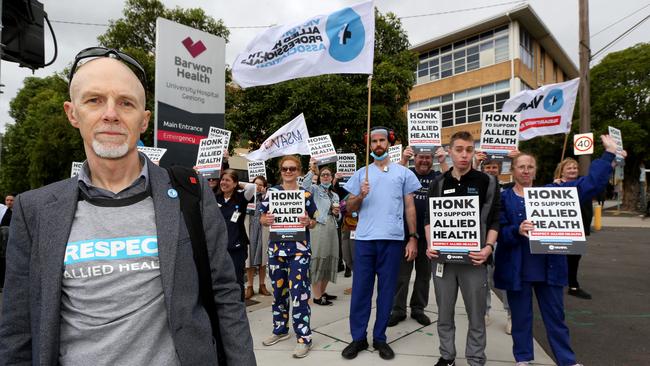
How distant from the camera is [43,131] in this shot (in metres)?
22.8

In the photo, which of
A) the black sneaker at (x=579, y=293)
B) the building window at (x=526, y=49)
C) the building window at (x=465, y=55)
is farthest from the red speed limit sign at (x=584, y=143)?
the building window at (x=526, y=49)

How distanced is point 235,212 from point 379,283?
2.02 metres

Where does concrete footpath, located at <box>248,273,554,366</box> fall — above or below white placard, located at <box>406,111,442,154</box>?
below

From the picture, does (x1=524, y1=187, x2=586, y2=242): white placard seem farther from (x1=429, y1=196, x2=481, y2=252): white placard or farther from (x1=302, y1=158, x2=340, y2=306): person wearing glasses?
(x1=302, y1=158, x2=340, y2=306): person wearing glasses

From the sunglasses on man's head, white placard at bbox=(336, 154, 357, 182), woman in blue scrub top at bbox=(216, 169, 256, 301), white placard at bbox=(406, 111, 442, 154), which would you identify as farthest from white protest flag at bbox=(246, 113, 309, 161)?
the sunglasses on man's head

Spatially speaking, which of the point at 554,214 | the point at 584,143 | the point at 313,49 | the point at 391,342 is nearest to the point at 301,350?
the point at 391,342

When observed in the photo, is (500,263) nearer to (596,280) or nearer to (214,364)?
(214,364)

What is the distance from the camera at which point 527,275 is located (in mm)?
3523

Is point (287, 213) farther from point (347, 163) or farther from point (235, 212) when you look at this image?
point (347, 163)

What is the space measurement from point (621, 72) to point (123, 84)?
32.1 m

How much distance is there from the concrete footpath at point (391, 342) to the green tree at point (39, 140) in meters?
20.7

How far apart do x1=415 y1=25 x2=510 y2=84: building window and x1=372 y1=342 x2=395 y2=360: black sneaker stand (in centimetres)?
2758

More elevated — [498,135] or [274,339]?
[498,135]

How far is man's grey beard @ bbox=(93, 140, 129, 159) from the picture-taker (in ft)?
4.65
